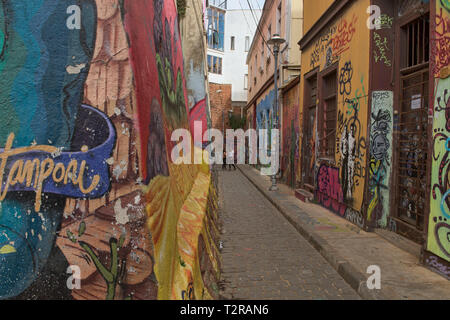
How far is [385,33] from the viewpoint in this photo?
5695 mm

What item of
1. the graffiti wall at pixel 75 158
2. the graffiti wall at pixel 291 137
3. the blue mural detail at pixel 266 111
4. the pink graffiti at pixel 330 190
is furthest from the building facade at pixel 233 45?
the graffiti wall at pixel 75 158

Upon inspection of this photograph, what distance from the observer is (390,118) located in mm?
5660

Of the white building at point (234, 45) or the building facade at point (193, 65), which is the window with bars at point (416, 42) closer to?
the building facade at point (193, 65)

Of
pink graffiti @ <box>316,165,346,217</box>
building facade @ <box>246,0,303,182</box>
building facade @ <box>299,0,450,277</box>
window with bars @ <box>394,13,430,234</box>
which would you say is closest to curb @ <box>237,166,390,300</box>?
building facade @ <box>299,0,450,277</box>

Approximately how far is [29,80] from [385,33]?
5738mm

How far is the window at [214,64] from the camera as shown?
124 ft

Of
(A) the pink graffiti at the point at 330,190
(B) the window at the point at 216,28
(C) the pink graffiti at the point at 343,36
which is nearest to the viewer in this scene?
(C) the pink graffiti at the point at 343,36

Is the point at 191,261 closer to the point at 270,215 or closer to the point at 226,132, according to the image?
the point at 270,215

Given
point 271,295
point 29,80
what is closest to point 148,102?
point 29,80

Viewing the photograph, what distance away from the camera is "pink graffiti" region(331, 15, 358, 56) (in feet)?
21.6

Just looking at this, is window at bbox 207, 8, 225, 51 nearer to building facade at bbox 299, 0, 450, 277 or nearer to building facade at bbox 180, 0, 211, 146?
building facade at bbox 180, 0, 211, 146

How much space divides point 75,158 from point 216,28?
133 ft

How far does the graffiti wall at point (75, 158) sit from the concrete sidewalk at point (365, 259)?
2.70 m

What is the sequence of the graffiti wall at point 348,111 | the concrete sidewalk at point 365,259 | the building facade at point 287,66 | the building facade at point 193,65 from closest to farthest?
the concrete sidewalk at point 365,259, the graffiti wall at point 348,111, the building facade at point 193,65, the building facade at point 287,66
